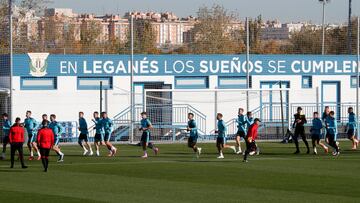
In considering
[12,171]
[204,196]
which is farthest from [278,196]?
[12,171]

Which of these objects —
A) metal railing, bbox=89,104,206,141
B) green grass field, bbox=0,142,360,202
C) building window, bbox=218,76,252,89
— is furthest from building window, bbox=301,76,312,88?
green grass field, bbox=0,142,360,202

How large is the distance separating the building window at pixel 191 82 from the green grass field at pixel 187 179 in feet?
61.6

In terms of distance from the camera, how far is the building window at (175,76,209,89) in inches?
2419

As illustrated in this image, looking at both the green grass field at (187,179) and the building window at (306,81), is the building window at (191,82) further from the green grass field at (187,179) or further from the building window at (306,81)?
the green grass field at (187,179)

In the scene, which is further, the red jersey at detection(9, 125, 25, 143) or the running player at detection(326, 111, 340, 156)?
the running player at detection(326, 111, 340, 156)

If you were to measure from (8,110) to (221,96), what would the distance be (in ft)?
45.5

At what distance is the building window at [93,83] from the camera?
194ft

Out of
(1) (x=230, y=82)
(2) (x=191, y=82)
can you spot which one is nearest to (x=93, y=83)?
(2) (x=191, y=82)

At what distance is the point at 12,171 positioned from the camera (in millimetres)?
34094

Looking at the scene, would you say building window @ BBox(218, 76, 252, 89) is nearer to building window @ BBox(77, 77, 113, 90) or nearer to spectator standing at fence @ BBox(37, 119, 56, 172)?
building window @ BBox(77, 77, 113, 90)

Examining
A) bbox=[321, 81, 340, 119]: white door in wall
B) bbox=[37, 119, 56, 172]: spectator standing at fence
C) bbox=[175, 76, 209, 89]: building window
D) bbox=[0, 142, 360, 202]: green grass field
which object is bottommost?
bbox=[0, 142, 360, 202]: green grass field

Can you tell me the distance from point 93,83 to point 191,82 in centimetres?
613

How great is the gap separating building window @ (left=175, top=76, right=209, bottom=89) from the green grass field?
61.6 ft

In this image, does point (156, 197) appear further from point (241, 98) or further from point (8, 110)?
point (241, 98)
